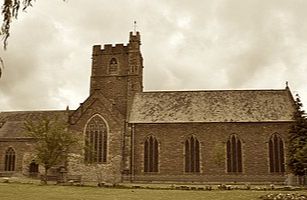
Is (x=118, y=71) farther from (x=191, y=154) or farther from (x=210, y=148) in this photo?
(x=210, y=148)

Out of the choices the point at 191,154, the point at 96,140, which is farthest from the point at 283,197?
the point at 96,140

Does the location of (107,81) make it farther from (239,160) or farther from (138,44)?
(239,160)

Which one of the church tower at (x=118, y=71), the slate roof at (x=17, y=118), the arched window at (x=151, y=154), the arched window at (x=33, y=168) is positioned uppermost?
the church tower at (x=118, y=71)

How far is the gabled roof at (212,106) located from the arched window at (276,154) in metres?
2.51

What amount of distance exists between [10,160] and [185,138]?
26.0 meters

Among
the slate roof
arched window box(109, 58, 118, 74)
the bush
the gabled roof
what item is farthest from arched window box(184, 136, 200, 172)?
the bush

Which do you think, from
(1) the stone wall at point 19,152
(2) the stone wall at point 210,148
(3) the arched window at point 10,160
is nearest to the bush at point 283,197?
(2) the stone wall at point 210,148

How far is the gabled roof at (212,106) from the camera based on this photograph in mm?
51312

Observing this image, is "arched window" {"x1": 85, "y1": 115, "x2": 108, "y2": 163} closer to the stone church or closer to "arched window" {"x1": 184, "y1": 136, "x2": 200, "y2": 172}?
the stone church

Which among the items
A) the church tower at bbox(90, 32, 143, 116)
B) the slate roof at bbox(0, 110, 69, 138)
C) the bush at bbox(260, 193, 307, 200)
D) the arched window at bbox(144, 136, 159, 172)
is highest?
the church tower at bbox(90, 32, 143, 116)

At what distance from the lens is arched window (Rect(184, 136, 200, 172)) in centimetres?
5000

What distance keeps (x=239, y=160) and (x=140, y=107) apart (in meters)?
14.6

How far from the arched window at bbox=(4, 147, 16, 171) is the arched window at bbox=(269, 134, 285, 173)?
116 feet

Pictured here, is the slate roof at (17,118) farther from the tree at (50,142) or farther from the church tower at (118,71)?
the tree at (50,142)
